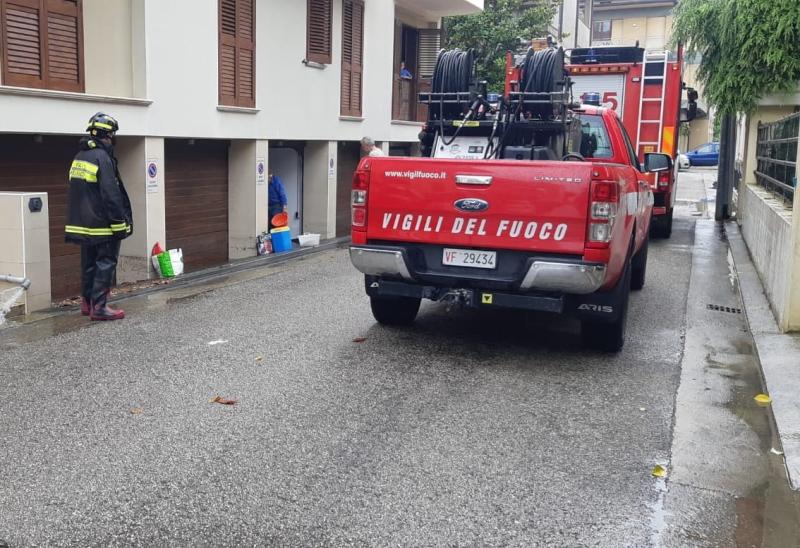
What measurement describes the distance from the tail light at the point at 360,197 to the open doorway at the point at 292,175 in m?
8.93

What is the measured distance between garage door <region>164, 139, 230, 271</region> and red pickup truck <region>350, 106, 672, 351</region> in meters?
5.96

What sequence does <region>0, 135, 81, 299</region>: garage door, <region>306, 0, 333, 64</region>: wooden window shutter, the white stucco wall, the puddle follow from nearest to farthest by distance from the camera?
the puddle, <region>0, 135, 81, 299</region>: garage door, the white stucco wall, <region>306, 0, 333, 64</region>: wooden window shutter

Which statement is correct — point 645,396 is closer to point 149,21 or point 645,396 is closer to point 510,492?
point 510,492

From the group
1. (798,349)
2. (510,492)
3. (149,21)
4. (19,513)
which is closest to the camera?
(19,513)

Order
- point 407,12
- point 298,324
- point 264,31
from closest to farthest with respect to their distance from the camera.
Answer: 1. point 298,324
2. point 264,31
3. point 407,12

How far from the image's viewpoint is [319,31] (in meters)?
15.2

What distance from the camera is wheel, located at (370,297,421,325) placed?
7949 mm

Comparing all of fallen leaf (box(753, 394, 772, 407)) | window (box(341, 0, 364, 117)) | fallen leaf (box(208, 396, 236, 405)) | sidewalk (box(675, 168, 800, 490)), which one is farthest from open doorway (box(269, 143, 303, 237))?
fallen leaf (box(753, 394, 772, 407))

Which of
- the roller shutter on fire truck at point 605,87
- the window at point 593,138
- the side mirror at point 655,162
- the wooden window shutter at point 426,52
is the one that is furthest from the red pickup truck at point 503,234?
the wooden window shutter at point 426,52

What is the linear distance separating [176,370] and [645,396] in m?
3.60

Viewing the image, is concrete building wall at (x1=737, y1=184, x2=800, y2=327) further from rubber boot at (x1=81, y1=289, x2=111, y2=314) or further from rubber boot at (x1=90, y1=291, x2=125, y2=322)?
rubber boot at (x1=81, y1=289, x2=111, y2=314)

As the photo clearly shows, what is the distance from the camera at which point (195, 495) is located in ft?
14.1

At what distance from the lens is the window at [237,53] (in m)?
12.7

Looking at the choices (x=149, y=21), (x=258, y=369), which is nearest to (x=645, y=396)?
(x=258, y=369)
